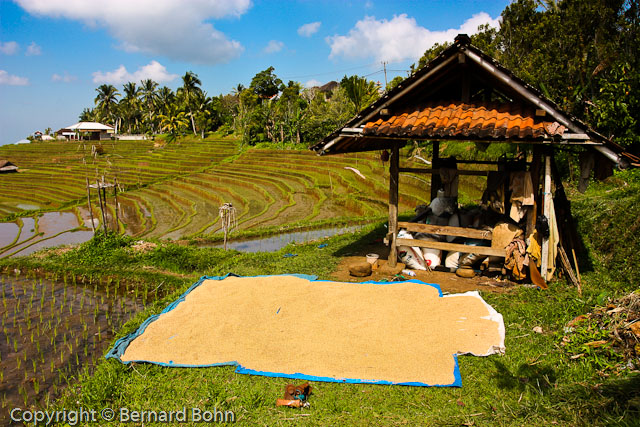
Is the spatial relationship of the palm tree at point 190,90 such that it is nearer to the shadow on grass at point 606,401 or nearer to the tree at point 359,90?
the tree at point 359,90

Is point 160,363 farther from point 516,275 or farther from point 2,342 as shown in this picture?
point 516,275

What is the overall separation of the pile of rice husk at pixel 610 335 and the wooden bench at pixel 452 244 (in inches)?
81.2

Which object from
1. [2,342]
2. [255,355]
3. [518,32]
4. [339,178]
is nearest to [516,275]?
[255,355]

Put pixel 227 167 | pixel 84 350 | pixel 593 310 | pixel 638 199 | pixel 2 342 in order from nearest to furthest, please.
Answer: pixel 593 310
pixel 84 350
pixel 2 342
pixel 638 199
pixel 227 167

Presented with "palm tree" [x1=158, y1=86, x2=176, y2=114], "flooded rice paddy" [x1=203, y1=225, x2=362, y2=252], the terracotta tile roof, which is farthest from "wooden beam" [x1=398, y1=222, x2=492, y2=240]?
"palm tree" [x1=158, y1=86, x2=176, y2=114]

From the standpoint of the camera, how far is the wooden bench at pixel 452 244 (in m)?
6.63

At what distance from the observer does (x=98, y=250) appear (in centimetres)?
1040

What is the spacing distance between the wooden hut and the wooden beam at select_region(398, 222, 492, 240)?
0.05ft

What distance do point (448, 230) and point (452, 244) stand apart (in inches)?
10.0

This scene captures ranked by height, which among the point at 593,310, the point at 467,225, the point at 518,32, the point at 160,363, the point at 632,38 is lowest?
the point at 160,363

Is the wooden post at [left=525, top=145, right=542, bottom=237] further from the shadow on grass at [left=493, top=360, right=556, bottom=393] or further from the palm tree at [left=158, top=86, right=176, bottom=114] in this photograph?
the palm tree at [left=158, top=86, right=176, bottom=114]

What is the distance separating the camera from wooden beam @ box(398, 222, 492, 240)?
680 centimetres

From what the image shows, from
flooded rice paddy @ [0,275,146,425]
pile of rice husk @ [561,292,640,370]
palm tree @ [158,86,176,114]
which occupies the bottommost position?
flooded rice paddy @ [0,275,146,425]

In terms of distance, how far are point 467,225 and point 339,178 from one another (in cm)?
1569
